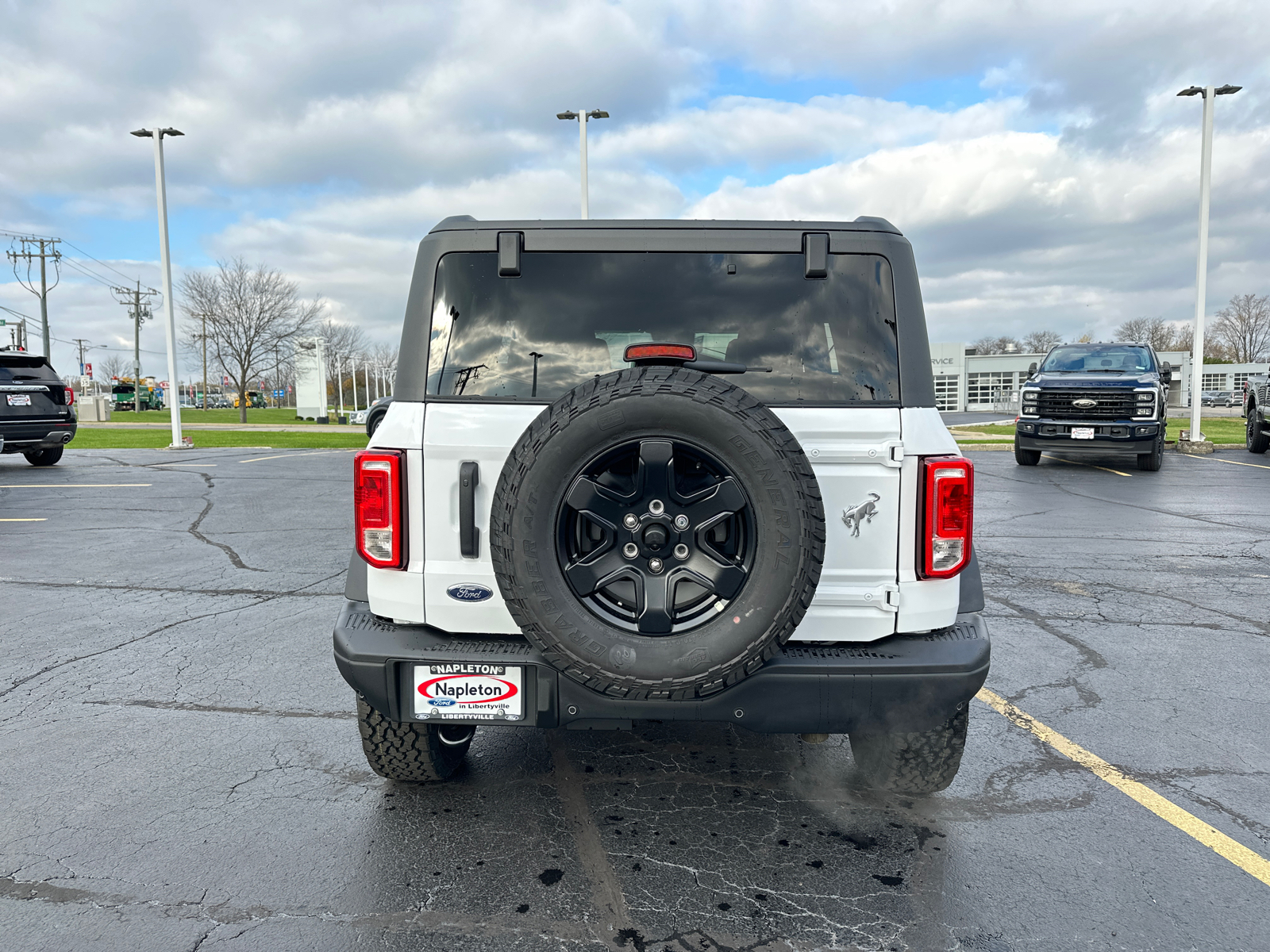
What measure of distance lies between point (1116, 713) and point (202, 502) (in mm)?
10877

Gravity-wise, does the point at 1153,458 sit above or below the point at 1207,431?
below

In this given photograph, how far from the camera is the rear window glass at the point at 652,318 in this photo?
9.05 ft

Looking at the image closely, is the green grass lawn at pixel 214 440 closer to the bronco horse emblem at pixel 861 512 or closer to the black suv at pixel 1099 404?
the black suv at pixel 1099 404

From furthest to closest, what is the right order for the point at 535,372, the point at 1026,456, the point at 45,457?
the point at 45,457 → the point at 1026,456 → the point at 535,372

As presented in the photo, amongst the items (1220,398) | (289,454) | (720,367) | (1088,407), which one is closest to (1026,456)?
A: (1088,407)

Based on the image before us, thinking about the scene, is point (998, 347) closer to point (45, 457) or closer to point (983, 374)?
point (983, 374)

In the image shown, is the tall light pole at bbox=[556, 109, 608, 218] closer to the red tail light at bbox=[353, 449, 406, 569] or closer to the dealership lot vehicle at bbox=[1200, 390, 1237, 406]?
the red tail light at bbox=[353, 449, 406, 569]

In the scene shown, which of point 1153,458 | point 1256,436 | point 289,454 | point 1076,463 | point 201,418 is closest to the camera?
point 1153,458

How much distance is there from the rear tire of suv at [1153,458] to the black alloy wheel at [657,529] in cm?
1398

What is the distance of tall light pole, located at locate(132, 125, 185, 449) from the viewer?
21.4m

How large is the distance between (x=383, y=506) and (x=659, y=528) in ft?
3.04

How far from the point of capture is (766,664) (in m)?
2.49

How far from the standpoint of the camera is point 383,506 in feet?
8.82

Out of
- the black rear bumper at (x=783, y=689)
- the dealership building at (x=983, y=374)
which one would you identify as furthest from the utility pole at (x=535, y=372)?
the dealership building at (x=983, y=374)
